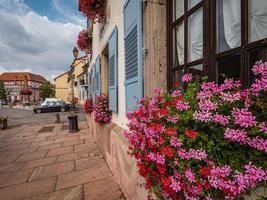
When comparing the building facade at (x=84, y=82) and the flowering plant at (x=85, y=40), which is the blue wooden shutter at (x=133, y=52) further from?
the building facade at (x=84, y=82)

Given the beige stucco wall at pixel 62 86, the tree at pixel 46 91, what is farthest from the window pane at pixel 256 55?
the tree at pixel 46 91

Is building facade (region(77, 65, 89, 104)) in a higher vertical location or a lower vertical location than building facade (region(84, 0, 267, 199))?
higher

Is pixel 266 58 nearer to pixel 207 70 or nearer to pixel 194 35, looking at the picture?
pixel 207 70

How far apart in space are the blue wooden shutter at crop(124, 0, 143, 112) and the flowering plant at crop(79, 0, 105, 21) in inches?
98.2

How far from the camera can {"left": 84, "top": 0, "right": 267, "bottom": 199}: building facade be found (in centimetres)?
149

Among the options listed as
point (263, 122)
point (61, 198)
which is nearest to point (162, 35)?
point (263, 122)

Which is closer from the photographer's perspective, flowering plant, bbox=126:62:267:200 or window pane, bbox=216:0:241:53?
flowering plant, bbox=126:62:267:200

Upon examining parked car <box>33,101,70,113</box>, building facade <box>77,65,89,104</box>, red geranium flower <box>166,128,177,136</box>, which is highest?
building facade <box>77,65,89,104</box>

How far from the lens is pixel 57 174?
4.54 metres

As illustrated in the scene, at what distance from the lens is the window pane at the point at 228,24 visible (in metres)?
1.59

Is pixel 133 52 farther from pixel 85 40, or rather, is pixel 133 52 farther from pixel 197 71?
pixel 85 40

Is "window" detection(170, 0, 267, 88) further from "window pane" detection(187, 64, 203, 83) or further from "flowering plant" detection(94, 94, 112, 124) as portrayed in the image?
"flowering plant" detection(94, 94, 112, 124)

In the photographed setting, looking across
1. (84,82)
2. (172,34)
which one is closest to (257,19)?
(172,34)

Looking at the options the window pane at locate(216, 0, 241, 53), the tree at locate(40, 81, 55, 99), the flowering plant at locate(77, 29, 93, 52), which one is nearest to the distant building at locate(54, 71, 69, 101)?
the tree at locate(40, 81, 55, 99)
